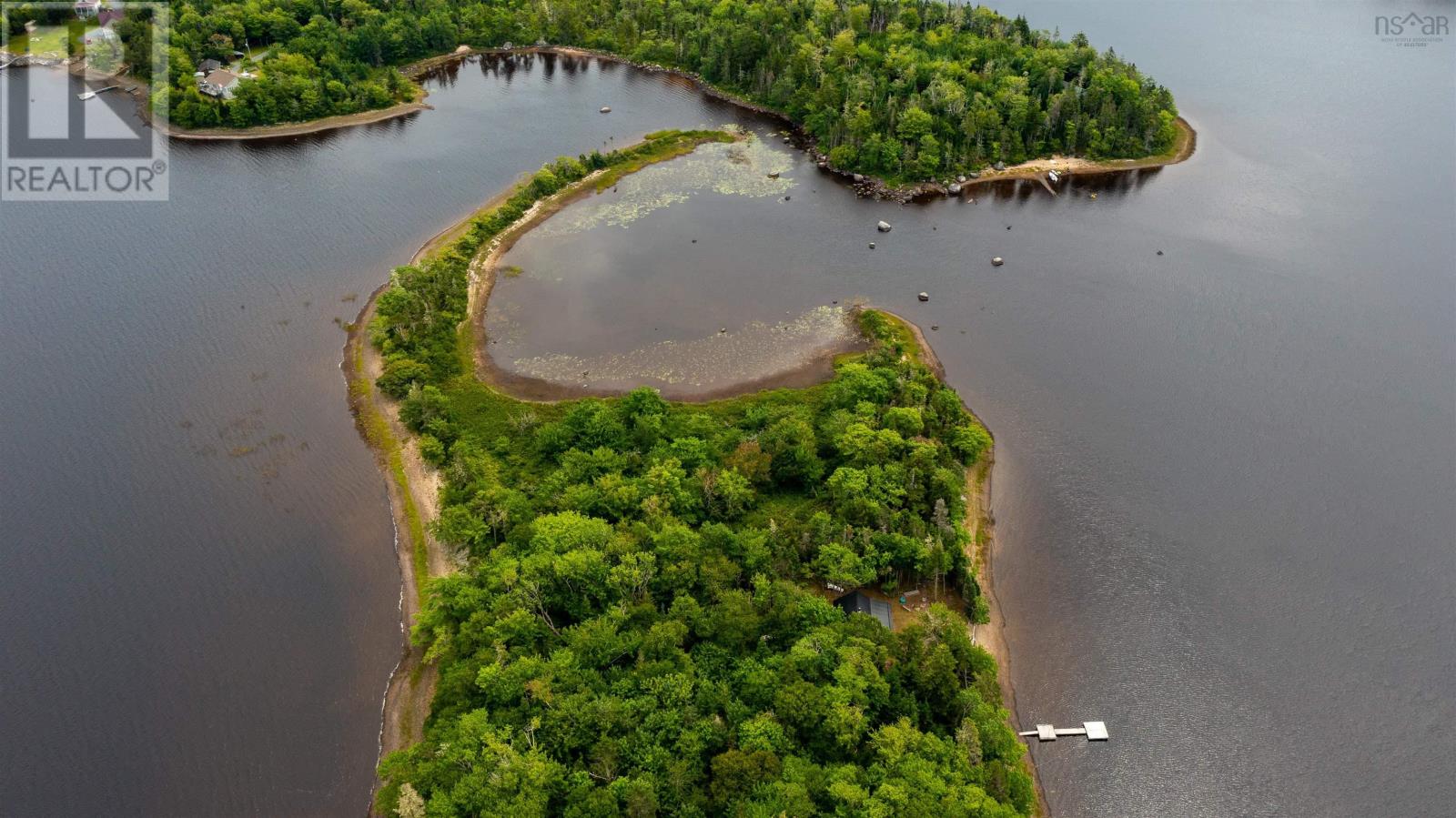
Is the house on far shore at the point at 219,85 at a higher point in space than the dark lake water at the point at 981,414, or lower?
higher

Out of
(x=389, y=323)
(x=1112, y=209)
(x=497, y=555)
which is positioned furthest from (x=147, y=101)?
(x=1112, y=209)

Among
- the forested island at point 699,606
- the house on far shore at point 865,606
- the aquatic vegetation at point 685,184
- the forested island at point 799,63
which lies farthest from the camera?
the forested island at point 799,63

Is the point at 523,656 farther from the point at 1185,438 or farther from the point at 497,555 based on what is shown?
the point at 1185,438

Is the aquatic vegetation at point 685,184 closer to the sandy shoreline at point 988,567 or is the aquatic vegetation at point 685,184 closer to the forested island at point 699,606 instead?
the forested island at point 699,606

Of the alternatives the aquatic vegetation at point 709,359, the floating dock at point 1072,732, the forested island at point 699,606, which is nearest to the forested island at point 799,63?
the aquatic vegetation at point 709,359

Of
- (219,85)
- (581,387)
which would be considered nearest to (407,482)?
(581,387)

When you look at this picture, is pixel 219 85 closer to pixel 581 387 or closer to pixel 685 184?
pixel 685 184

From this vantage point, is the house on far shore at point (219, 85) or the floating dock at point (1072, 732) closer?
the floating dock at point (1072, 732)

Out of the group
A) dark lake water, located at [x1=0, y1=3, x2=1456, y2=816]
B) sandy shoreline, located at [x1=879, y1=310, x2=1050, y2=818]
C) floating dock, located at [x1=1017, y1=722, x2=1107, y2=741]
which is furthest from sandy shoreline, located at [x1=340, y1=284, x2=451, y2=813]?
floating dock, located at [x1=1017, y1=722, x2=1107, y2=741]
